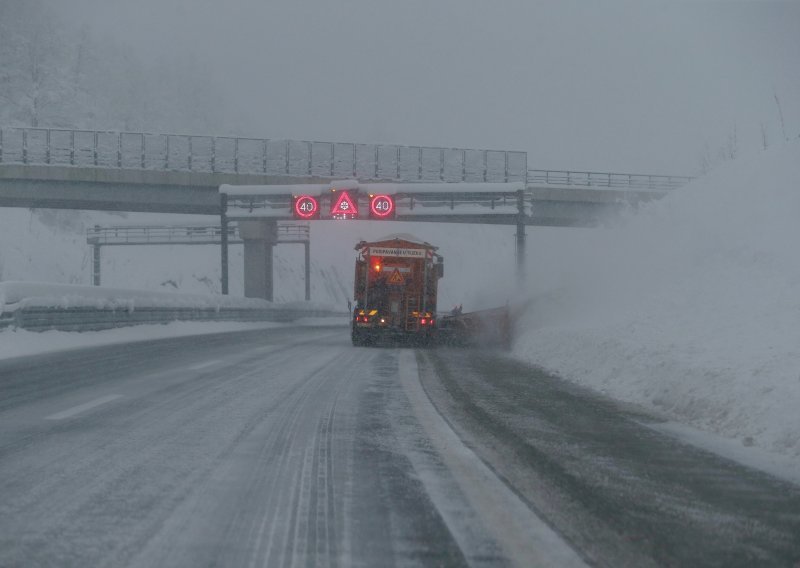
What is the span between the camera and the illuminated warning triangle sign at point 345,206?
39.5 meters

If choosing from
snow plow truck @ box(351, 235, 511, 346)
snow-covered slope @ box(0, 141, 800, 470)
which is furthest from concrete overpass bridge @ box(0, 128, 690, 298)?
snow plow truck @ box(351, 235, 511, 346)

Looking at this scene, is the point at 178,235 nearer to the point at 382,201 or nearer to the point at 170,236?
the point at 170,236

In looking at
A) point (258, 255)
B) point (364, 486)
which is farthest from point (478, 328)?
point (258, 255)

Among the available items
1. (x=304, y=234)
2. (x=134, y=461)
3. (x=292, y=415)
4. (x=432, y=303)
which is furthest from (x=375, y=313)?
(x=304, y=234)

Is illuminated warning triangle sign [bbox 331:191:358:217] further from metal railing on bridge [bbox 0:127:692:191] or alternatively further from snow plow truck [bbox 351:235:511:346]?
snow plow truck [bbox 351:235:511:346]

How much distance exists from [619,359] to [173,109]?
378ft

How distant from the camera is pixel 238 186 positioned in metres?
43.2

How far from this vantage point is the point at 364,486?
612cm

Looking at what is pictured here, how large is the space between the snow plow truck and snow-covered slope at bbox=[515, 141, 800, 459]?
59.5 inches

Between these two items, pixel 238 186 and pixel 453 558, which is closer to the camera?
pixel 453 558

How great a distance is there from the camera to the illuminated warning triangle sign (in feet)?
130

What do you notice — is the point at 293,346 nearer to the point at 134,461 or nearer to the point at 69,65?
the point at 134,461

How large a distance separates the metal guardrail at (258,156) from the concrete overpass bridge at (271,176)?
0.05 meters

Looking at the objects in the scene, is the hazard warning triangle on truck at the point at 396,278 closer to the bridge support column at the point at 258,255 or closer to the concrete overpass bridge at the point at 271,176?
the concrete overpass bridge at the point at 271,176
